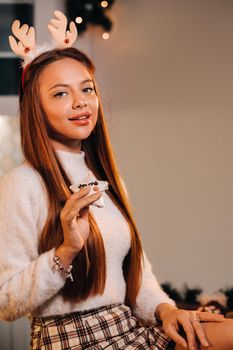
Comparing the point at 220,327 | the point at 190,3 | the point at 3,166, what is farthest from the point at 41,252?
the point at 190,3

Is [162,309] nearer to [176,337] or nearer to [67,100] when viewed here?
[176,337]

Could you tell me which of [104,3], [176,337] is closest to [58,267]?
[176,337]

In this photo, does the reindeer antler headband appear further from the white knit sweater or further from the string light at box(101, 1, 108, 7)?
the string light at box(101, 1, 108, 7)

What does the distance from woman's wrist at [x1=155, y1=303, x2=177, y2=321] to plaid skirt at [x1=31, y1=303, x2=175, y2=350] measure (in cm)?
5

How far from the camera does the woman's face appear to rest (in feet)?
4.85

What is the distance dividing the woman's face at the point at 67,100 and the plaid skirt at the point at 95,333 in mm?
421

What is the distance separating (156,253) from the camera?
9.10 feet

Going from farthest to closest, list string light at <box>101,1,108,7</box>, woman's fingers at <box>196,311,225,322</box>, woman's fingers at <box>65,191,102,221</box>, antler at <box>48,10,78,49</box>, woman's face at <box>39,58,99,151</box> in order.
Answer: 1. string light at <box>101,1,108,7</box>
2. antler at <box>48,10,78,49</box>
3. woman's face at <box>39,58,99,151</box>
4. woman's fingers at <box>196,311,225,322</box>
5. woman's fingers at <box>65,191,102,221</box>

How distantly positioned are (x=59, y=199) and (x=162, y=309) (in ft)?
1.24

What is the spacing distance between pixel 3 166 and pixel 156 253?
0.77 meters

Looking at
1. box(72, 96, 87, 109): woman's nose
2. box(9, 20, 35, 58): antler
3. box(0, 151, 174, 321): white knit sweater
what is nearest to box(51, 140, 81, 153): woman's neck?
box(0, 151, 174, 321): white knit sweater

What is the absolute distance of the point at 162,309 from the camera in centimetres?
153

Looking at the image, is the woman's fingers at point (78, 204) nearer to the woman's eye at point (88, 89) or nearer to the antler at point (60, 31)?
the woman's eye at point (88, 89)

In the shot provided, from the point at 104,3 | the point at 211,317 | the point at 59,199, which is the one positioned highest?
the point at 104,3
